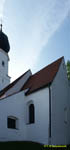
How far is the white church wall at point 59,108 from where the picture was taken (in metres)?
12.8

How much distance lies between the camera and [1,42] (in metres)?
24.0

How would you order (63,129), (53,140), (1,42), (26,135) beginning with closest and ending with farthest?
(53,140) < (63,129) < (26,135) < (1,42)

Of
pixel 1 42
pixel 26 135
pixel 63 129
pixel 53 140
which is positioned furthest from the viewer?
pixel 1 42

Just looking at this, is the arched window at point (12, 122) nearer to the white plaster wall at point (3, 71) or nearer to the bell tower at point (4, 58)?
the bell tower at point (4, 58)

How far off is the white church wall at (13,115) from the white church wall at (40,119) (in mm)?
658

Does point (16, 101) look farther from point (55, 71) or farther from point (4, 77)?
point (4, 77)

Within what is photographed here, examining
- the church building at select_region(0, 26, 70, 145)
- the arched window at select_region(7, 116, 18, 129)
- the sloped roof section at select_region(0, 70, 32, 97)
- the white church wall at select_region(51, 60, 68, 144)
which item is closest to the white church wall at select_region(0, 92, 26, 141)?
the church building at select_region(0, 26, 70, 145)

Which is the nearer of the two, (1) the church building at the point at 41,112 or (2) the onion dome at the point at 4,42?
(1) the church building at the point at 41,112

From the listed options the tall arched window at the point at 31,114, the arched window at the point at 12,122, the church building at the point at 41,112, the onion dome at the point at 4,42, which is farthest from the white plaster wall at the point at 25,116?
the onion dome at the point at 4,42

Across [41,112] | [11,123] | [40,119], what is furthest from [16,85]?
[40,119]

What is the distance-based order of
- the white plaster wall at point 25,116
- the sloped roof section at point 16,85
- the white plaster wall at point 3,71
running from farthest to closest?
the white plaster wall at point 3,71 < the sloped roof section at point 16,85 < the white plaster wall at point 25,116

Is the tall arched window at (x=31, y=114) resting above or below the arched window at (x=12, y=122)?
above

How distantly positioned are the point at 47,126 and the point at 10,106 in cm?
360

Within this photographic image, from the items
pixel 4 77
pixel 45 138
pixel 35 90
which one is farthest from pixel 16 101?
pixel 4 77
